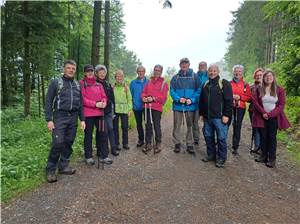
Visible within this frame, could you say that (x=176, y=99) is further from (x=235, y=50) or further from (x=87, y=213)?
(x=235, y=50)

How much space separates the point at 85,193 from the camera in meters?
5.37

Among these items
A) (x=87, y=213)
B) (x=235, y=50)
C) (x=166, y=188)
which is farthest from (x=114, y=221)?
(x=235, y=50)

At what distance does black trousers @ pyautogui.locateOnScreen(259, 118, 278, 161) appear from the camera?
722cm

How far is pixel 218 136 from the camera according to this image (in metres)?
7.17

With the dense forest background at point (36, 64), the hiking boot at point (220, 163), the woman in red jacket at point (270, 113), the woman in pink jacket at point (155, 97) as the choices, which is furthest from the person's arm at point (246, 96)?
the dense forest background at point (36, 64)

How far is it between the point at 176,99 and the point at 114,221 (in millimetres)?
4066

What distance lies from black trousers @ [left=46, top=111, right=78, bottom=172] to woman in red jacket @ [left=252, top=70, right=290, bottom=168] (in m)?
4.24

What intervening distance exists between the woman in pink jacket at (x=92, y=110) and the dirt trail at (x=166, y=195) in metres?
0.38

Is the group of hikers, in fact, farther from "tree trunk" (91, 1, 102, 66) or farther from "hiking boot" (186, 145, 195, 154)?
"tree trunk" (91, 1, 102, 66)

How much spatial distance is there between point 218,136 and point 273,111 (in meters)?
1.37

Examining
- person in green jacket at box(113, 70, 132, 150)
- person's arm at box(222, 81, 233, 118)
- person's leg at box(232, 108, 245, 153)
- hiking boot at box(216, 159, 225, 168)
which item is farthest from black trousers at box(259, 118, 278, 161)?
person in green jacket at box(113, 70, 132, 150)

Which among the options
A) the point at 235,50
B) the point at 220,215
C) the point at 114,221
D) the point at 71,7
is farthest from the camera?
the point at 235,50

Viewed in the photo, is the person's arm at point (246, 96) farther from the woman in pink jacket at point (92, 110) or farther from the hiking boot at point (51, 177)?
the hiking boot at point (51, 177)

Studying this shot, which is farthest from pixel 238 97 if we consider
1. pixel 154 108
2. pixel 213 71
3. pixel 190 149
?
pixel 154 108
